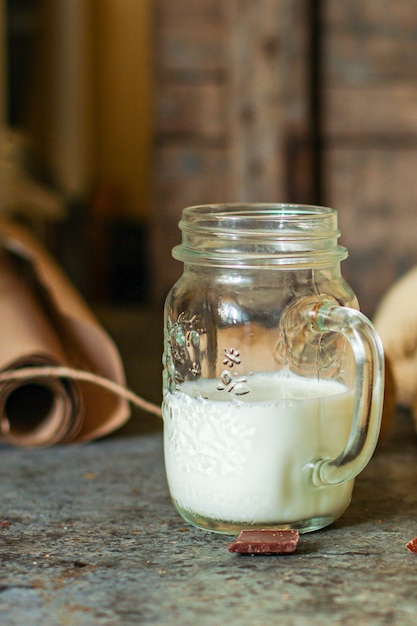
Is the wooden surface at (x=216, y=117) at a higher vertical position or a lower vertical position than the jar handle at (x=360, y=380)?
higher

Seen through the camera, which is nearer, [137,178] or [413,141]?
[413,141]

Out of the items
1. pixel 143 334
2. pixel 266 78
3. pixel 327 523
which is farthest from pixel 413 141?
pixel 327 523

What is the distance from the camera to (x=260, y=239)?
0.69 metres

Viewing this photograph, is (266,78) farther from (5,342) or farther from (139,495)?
(139,495)

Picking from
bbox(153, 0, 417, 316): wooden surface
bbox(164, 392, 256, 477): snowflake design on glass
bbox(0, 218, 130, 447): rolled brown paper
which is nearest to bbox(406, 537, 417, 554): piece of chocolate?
bbox(164, 392, 256, 477): snowflake design on glass

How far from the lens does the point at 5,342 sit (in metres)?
1.03

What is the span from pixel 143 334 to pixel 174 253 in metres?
0.90

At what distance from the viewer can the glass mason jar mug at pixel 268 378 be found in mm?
684

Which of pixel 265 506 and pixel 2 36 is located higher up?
pixel 2 36

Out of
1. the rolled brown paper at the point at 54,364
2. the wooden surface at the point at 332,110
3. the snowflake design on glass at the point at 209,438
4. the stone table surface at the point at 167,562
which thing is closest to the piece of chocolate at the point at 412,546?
the stone table surface at the point at 167,562

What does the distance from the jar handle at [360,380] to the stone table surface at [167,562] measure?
76 millimetres

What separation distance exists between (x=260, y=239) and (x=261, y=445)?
0.53 ft

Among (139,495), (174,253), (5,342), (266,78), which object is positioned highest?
(266,78)

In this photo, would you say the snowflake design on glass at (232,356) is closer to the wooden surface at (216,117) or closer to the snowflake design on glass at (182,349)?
the snowflake design on glass at (182,349)
